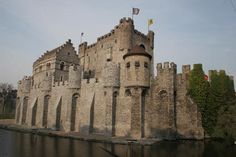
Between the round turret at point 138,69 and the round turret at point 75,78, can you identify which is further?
the round turret at point 75,78

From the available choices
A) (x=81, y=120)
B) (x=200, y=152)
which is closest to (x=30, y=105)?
(x=81, y=120)

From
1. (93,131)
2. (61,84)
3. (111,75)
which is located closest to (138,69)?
(111,75)

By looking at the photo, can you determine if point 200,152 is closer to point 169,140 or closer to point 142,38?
point 169,140

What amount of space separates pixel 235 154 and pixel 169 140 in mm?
8573

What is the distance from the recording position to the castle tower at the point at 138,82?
26.9m

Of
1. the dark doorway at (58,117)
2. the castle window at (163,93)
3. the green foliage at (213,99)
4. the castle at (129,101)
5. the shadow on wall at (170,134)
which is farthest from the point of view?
the dark doorway at (58,117)

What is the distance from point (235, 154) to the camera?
61.6ft

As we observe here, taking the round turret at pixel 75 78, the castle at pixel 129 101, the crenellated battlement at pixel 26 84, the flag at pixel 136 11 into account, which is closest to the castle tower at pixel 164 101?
the castle at pixel 129 101

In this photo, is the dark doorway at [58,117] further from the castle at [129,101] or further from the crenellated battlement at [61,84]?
the crenellated battlement at [61,84]

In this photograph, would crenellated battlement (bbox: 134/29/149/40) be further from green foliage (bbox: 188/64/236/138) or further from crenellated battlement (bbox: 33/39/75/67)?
crenellated battlement (bbox: 33/39/75/67)

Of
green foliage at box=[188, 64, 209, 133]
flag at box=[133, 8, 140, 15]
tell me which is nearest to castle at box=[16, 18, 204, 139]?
green foliage at box=[188, 64, 209, 133]

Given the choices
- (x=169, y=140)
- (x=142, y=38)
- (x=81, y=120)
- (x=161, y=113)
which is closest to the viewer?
(x=169, y=140)

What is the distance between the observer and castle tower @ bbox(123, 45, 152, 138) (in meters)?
26.9

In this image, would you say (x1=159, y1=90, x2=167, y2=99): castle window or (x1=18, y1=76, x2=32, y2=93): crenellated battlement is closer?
(x1=159, y1=90, x2=167, y2=99): castle window
